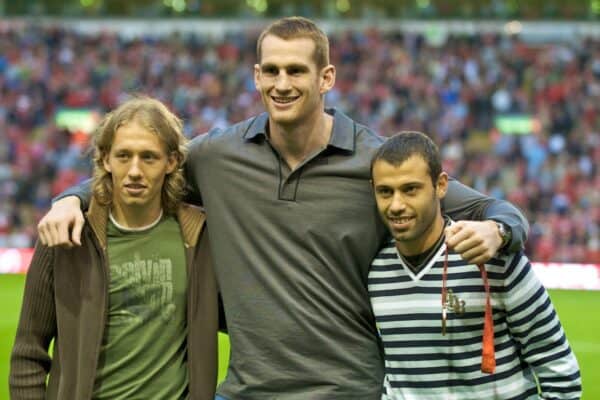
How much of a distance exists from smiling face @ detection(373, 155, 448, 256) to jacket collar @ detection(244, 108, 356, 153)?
24 centimetres

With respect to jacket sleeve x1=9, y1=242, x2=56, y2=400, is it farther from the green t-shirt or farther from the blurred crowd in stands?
the blurred crowd in stands

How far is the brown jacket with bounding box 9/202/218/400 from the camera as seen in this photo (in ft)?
11.9

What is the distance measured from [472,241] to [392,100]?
23169 mm

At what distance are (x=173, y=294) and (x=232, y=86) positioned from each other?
24343 millimetres

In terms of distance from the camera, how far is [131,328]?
365 cm

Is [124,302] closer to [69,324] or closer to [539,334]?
[69,324]

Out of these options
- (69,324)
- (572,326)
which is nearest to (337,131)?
(69,324)

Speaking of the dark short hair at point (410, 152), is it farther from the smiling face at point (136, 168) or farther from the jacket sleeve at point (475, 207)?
the smiling face at point (136, 168)

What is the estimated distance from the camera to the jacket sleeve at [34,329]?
12.0 feet

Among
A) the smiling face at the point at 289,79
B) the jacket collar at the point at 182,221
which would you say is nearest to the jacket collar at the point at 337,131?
the smiling face at the point at 289,79

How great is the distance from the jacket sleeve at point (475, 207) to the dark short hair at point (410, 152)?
0.21m

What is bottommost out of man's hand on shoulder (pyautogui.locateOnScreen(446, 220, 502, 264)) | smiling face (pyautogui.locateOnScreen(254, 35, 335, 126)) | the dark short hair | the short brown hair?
man's hand on shoulder (pyautogui.locateOnScreen(446, 220, 502, 264))

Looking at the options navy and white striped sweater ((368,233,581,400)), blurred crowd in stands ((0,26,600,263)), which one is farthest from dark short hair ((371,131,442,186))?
blurred crowd in stands ((0,26,600,263))

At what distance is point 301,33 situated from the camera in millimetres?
3807
